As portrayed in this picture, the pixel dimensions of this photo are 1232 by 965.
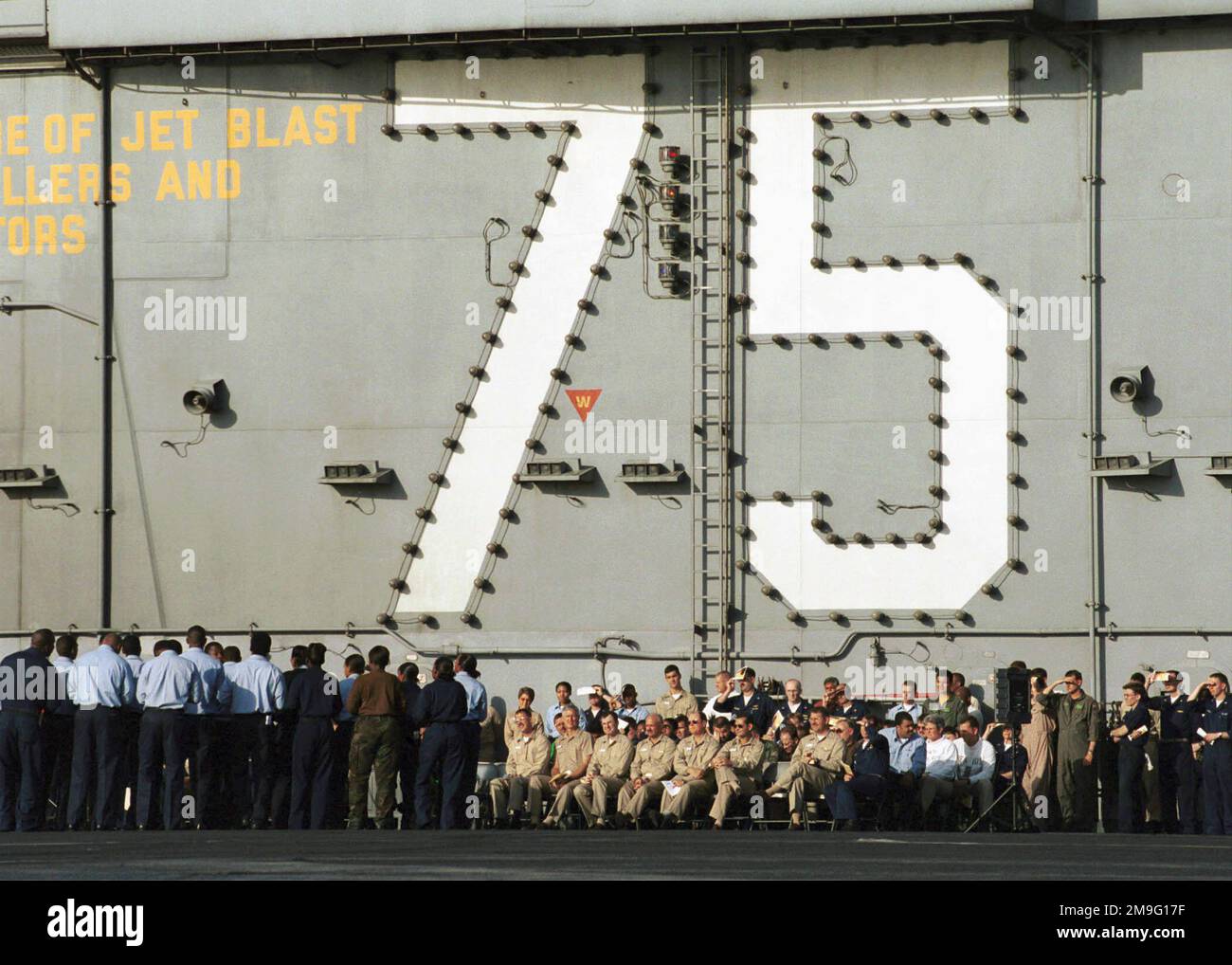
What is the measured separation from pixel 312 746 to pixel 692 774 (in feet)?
11.7

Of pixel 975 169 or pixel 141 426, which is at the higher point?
pixel 975 169

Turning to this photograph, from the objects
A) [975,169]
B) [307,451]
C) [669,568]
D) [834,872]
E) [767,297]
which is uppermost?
[975,169]

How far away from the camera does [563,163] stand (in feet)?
67.1

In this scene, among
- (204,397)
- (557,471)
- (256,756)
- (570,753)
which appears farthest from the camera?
(204,397)

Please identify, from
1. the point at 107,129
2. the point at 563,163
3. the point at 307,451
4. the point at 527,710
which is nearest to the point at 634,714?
the point at 527,710

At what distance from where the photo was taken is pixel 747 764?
18516mm

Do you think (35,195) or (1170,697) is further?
(35,195)

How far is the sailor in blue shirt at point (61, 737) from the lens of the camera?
58.9ft

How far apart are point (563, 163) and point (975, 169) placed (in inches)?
167

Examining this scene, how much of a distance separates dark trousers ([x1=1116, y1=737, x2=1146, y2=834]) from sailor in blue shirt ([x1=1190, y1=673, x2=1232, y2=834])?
65 cm

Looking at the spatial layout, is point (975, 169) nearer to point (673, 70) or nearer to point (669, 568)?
point (673, 70)

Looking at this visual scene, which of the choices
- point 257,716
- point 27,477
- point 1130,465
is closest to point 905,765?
point 1130,465

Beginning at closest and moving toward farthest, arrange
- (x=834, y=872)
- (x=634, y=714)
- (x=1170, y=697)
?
(x=834, y=872)
(x=1170, y=697)
(x=634, y=714)

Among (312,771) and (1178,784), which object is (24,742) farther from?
(1178,784)
